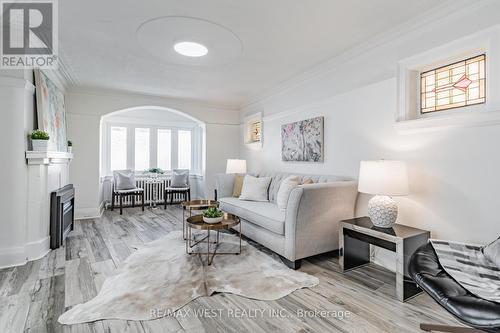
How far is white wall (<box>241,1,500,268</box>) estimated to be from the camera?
1.99 m

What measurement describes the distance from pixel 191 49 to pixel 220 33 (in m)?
0.55

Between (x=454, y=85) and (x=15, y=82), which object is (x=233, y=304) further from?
(x=15, y=82)

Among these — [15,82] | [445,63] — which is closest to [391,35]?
[445,63]

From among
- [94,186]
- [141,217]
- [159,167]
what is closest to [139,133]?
[159,167]

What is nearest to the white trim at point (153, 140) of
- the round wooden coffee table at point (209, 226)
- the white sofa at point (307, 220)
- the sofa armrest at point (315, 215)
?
the round wooden coffee table at point (209, 226)

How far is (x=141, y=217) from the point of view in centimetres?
495

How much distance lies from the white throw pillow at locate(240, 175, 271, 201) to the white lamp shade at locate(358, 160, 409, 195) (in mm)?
1883

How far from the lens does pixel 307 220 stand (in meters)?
2.62

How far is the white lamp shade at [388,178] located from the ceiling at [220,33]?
4.65 ft

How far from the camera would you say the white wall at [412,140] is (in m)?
1.99

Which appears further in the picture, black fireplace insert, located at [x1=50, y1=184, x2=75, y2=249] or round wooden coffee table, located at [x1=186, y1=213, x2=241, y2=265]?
black fireplace insert, located at [x1=50, y1=184, x2=75, y2=249]

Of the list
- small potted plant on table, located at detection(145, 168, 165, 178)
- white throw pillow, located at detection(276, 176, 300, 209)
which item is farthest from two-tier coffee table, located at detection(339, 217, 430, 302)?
small potted plant on table, located at detection(145, 168, 165, 178)

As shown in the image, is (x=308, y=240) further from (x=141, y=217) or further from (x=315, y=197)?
(x=141, y=217)

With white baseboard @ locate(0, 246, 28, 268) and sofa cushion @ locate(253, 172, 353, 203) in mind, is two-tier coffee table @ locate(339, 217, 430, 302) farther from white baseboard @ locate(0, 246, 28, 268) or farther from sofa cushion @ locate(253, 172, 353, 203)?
white baseboard @ locate(0, 246, 28, 268)
